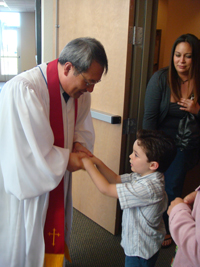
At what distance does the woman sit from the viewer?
1.88m

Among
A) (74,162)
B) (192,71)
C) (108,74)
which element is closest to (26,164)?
(74,162)

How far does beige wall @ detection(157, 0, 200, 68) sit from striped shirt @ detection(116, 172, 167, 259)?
3818mm

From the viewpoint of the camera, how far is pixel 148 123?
1.97m

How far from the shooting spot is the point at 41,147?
1250 mm

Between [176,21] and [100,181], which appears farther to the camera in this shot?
[176,21]

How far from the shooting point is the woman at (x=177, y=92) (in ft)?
6.17

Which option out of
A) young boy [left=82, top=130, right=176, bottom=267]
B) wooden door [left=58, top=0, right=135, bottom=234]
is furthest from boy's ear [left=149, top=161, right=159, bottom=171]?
wooden door [left=58, top=0, right=135, bottom=234]

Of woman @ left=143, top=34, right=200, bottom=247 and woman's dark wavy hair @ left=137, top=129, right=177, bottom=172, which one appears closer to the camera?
woman's dark wavy hair @ left=137, top=129, right=177, bottom=172

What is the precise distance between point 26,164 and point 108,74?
1171 mm

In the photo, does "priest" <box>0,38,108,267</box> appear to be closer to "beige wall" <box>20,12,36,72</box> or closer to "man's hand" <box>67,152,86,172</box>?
"man's hand" <box>67,152,86,172</box>

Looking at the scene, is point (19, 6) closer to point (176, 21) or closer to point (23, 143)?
point (176, 21)

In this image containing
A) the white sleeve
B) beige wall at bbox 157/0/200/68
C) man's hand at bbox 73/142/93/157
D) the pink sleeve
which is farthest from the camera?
beige wall at bbox 157/0/200/68

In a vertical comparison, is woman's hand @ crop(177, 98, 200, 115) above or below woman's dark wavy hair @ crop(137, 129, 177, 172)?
above

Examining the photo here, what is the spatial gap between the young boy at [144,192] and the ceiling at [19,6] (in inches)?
392
